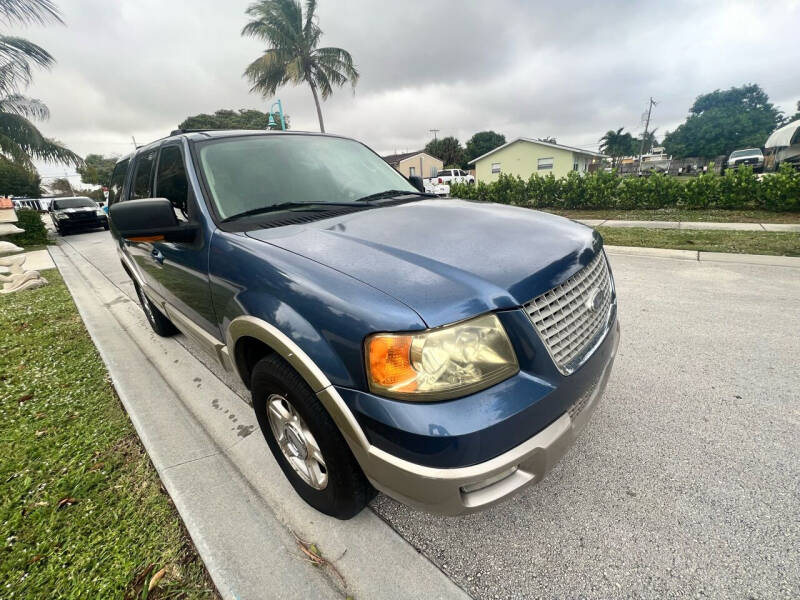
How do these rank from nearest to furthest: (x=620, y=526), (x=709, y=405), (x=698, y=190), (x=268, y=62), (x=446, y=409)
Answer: (x=446, y=409)
(x=620, y=526)
(x=709, y=405)
(x=698, y=190)
(x=268, y=62)

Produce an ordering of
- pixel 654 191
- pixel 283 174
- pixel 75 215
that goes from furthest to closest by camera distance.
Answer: pixel 75 215
pixel 654 191
pixel 283 174

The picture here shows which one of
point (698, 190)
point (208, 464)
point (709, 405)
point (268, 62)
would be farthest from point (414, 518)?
point (268, 62)

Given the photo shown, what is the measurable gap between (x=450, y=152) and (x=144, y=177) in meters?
60.7

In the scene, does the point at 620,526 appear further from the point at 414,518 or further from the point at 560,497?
the point at 414,518

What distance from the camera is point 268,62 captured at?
722 inches

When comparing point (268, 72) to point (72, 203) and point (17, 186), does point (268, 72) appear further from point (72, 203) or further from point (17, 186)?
point (17, 186)

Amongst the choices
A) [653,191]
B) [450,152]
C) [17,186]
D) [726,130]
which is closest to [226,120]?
[17,186]

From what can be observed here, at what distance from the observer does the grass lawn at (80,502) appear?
152cm

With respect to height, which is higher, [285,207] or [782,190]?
[285,207]

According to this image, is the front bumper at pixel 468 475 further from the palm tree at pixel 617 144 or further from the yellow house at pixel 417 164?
the palm tree at pixel 617 144

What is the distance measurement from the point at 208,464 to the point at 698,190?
13018 millimetres

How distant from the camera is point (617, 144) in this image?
221 feet

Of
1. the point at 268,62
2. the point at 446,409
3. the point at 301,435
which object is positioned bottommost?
the point at 301,435

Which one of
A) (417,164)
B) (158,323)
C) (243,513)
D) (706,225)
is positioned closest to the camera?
(243,513)
